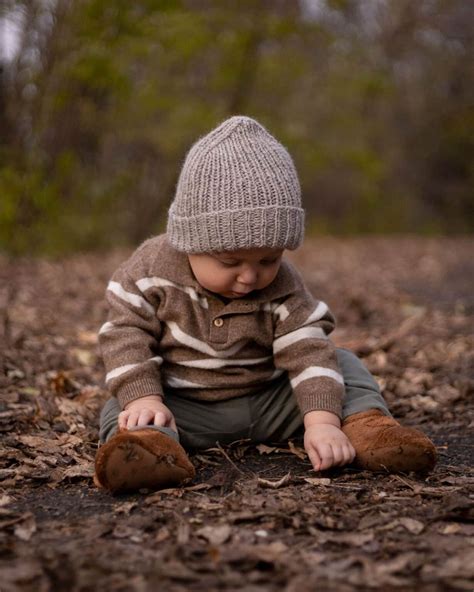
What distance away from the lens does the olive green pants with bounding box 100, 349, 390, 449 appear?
9.69ft

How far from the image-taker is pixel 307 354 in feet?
9.73

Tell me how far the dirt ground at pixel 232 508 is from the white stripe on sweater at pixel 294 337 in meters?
0.39

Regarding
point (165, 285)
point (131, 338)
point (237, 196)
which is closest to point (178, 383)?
point (131, 338)

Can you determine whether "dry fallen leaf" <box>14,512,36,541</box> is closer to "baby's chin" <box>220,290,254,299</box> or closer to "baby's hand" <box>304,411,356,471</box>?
"baby's hand" <box>304,411,356,471</box>

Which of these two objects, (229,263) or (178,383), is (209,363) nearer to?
(178,383)

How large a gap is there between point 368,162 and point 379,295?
333 inches

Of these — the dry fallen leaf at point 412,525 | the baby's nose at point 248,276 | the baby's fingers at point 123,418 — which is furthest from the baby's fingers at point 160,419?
the dry fallen leaf at point 412,525

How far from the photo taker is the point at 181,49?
1072cm

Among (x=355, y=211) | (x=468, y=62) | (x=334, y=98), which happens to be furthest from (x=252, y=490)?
(x=468, y=62)

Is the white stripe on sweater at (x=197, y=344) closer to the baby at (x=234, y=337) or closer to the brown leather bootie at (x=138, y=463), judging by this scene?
the baby at (x=234, y=337)

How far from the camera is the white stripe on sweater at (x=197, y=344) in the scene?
295 cm

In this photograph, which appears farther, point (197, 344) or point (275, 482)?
point (197, 344)

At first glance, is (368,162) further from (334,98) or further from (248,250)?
(248,250)

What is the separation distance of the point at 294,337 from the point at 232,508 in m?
0.85
